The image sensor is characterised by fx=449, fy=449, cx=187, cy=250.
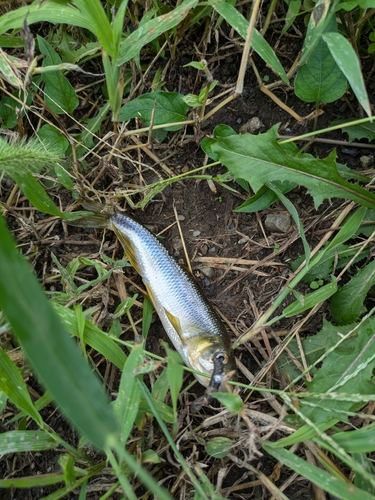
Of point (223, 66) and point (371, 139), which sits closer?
point (371, 139)

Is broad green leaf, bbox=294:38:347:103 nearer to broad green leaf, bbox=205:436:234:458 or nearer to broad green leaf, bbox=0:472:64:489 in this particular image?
broad green leaf, bbox=205:436:234:458

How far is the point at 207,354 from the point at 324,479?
33.0 inches

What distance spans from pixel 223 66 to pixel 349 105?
34.1 inches

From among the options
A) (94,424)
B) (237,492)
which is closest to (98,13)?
(94,424)

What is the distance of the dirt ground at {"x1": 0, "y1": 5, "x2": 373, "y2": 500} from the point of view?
2797mm

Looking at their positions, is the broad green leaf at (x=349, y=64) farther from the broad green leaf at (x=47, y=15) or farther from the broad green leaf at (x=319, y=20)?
the broad green leaf at (x=47, y=15)

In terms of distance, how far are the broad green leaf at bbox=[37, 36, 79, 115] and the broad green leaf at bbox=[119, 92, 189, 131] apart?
0.37 m

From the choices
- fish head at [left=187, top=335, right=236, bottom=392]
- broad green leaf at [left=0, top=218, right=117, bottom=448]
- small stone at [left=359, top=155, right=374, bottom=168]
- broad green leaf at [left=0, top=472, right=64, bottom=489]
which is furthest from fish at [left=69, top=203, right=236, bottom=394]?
small stone at [left=359, top=155, right=374, bottom=168]

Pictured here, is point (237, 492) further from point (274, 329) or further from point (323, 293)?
point (323, 293)

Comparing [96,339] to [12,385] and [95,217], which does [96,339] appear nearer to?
[12,385]

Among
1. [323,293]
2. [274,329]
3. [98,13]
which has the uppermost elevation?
[98,13]

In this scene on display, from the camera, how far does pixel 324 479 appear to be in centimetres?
191

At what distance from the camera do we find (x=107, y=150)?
2988 millimetres

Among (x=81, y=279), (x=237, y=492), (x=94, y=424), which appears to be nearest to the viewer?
(x=94, y=424)
